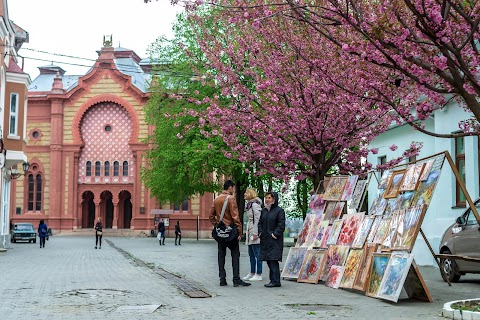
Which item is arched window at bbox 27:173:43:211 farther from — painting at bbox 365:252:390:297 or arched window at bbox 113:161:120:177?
painting at bbox 365:252:390:297

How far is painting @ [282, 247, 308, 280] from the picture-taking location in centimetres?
1502

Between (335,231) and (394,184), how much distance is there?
1.90 metres

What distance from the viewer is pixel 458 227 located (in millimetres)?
15500

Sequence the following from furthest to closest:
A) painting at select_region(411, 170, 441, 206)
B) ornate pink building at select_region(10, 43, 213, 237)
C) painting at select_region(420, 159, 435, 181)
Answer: ornate pink building at select_region(10, 43, 213, 237) < painting at select_region(420, 159, 435, 181) < painting at select_region(411, 170, 441, 206)

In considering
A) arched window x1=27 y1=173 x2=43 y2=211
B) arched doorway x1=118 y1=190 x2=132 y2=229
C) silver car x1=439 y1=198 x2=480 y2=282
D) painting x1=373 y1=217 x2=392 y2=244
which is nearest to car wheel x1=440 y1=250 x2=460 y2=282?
silver car x1=439 y1=198 x2=480 y2=282

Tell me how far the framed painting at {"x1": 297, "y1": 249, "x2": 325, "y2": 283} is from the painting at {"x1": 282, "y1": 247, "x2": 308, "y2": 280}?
9.1 inches

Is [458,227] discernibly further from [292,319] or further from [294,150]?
[292,319]

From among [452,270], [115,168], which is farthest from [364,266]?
[115,168]

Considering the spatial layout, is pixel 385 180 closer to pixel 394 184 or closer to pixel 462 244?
pixel 394 184

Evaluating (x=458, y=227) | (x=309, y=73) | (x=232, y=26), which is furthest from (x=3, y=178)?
(x=458, y=227)

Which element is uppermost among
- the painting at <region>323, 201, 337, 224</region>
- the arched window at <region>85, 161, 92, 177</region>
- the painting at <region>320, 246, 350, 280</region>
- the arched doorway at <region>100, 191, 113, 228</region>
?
the arched window at <region>85, 161, 92, 177</region>

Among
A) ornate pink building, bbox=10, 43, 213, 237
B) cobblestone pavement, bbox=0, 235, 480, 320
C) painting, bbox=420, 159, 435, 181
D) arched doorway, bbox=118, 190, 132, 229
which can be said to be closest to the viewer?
cobblestone pavement, bbox=0, 235, 480, 320

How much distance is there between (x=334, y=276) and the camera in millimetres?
13320

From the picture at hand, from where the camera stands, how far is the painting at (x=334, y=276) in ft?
42.9
